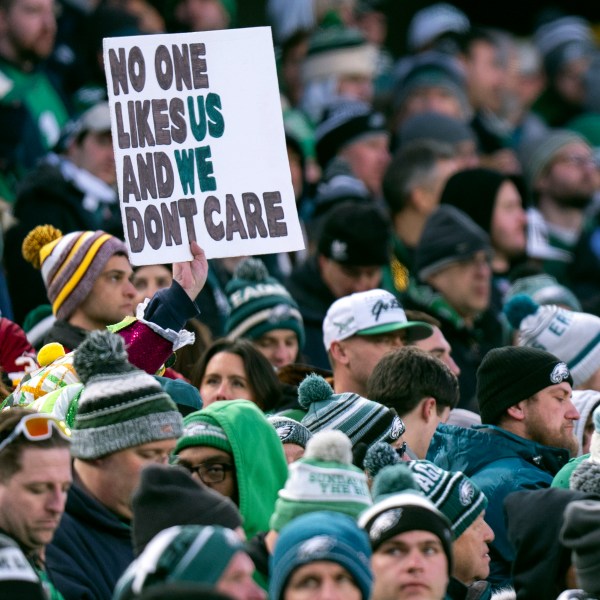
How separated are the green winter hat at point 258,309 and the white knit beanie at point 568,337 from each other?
1.16 metres

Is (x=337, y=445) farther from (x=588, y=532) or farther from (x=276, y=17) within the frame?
(x=276, y=17)

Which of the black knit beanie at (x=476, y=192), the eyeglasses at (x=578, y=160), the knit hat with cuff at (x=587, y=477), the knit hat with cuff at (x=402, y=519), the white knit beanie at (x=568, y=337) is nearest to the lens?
the knit hat with cuff at (x=402, y=519)

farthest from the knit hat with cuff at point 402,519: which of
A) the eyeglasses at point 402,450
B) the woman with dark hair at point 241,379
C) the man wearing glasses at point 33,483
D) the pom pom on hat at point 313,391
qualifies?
the woman with dark hair at point 241,379

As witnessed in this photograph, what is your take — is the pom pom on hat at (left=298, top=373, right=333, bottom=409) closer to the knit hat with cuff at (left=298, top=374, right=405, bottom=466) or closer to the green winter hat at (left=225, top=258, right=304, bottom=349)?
the knit hat with cuff at (left=298, top=374, right=405, bottom=466)

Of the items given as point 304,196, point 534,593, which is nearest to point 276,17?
point 304,196

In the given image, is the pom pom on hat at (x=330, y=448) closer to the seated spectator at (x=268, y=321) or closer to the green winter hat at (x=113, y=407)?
the green winter hat at (x=113, y=407)

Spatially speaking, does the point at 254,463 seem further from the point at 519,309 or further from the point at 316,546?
the point at 519,309

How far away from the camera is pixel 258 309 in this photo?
10039 mm

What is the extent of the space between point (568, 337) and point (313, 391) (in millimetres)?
2288

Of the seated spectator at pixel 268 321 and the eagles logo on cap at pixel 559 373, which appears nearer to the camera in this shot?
the eagles logo on cap at pixel 559 373

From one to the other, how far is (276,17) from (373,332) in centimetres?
745

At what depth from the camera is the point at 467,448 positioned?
8.20 meters

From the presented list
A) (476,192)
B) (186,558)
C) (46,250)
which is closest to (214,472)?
(186,558)

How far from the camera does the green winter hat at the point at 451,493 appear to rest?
6984 mm
